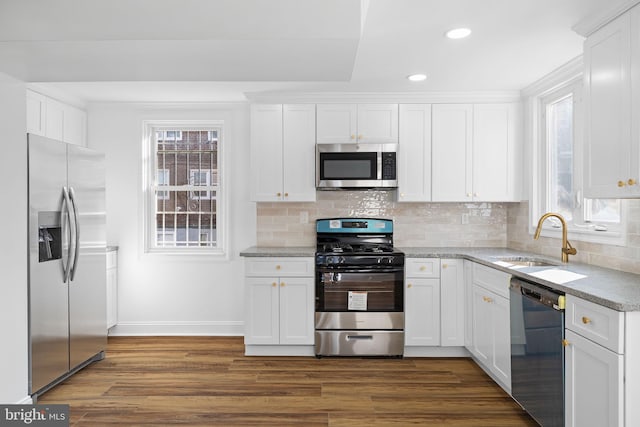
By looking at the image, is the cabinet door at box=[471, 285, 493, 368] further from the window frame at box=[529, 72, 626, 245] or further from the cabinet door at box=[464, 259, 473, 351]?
the window frame at box=[529, 72, 626, 245]

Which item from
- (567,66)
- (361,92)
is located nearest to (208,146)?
(361,92)

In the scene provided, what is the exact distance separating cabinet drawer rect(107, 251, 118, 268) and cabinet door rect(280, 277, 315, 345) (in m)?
1.79

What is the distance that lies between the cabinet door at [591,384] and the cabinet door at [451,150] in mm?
2133

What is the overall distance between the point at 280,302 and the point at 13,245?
1.98 m

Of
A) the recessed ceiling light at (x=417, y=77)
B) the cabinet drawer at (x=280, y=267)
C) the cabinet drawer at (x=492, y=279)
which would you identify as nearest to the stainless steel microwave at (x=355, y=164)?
the recessed ceiling light at (x=417, y=77)

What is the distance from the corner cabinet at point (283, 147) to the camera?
165 inches

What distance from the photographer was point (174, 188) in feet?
15.5

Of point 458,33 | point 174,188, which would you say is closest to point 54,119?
point 174,188

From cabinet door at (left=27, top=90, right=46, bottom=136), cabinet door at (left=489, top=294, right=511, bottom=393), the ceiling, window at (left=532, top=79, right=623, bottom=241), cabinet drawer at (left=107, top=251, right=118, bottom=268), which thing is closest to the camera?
the ceiling

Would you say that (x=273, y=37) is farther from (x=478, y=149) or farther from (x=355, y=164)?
(x=478, y=149)

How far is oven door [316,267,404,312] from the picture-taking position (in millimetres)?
3885

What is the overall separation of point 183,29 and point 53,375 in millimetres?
2552

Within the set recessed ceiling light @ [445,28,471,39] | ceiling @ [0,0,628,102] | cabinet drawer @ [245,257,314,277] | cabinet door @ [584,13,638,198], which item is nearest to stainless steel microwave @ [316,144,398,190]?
cabinet drawer @ [245,257,314,277]

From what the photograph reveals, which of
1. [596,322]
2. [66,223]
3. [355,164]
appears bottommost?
[596,322]
